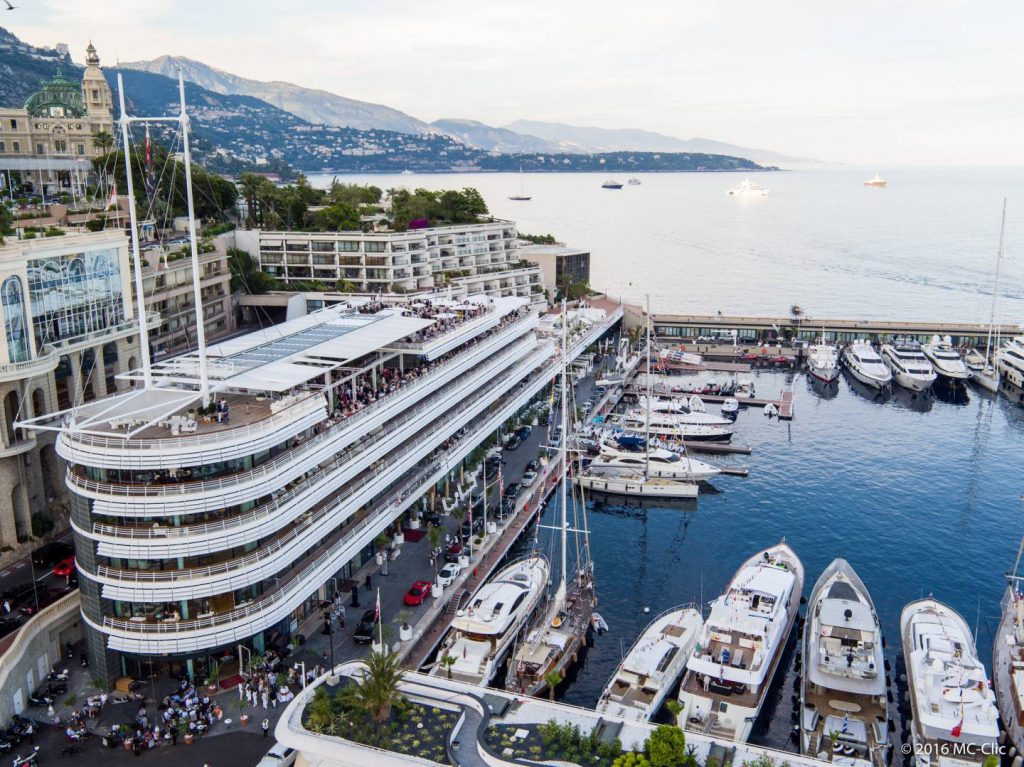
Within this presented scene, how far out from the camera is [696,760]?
30609 mm

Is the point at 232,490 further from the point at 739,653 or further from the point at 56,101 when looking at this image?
the point at 56,101

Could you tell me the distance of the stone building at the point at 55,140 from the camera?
101 meters

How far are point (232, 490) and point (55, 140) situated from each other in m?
88.2

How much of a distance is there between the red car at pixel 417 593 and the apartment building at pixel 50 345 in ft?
76.3

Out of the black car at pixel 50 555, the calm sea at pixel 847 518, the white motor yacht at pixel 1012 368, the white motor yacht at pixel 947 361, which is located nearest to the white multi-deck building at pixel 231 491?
the black car at pixel 50 555

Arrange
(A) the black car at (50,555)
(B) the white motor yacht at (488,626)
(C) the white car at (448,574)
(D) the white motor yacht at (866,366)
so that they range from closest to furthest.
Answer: (B) the white motor yacht at (488,626) < (A) the black car at (50,555) < (C) the white car at (448,574) < (D) the white motor yacht at (866,366)

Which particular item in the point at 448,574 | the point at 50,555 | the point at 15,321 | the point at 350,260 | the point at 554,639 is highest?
the point at 15,321

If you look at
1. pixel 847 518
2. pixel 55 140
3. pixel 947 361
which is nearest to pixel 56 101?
pixel 55 140

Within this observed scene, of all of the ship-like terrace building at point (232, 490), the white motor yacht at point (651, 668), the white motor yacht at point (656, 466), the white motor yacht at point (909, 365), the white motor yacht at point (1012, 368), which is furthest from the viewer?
the white motor yacht at point (1012, 368)

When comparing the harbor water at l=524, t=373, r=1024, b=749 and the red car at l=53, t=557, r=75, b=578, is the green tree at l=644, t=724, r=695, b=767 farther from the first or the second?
the red car at l=53, t=557, r=75, b=578

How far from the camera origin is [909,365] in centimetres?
10962

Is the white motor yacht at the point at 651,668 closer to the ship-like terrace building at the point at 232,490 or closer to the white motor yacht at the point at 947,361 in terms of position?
the ship-like terrace building at the point at 232,490

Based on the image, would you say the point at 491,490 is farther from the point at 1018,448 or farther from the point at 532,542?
the point at 1018,448

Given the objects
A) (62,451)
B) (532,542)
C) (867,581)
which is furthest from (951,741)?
(62,451)
